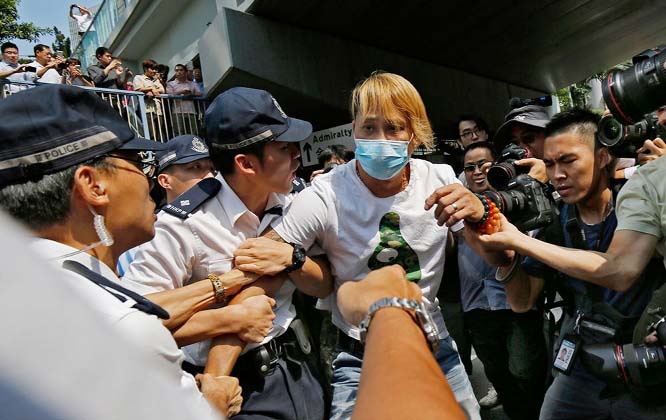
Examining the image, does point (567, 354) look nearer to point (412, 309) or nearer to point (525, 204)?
point (525, 204)

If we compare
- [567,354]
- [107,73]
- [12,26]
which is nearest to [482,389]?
[567,354]

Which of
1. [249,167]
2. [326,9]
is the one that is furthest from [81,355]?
[326,9]

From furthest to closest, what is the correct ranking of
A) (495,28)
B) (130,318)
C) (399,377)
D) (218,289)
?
1. (495,28)
2. (218,289)
3. (130,318)
4. (399,377)

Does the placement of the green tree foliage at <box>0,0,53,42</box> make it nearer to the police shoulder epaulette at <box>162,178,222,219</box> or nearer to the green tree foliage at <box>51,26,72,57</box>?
the green tree foliage at <box>51,26,72,57</box>

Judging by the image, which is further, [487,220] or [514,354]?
[514,354]

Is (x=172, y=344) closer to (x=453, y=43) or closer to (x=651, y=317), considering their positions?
(x=651, y=317)

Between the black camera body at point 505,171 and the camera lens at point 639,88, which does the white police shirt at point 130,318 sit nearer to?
the camera lens at point 639,88

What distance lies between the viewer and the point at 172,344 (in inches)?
42.9

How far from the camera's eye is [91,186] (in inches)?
48.9

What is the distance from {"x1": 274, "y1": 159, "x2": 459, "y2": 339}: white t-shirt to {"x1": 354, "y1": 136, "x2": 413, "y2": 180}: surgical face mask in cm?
8

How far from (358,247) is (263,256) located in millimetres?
372

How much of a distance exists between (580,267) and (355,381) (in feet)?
3.28

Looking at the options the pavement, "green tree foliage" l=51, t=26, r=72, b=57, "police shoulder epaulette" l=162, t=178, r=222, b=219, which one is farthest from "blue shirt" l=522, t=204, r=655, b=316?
"green tree foliage" l=51, t=26, r=72, b=57

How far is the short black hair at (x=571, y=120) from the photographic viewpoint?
94.5 inches
